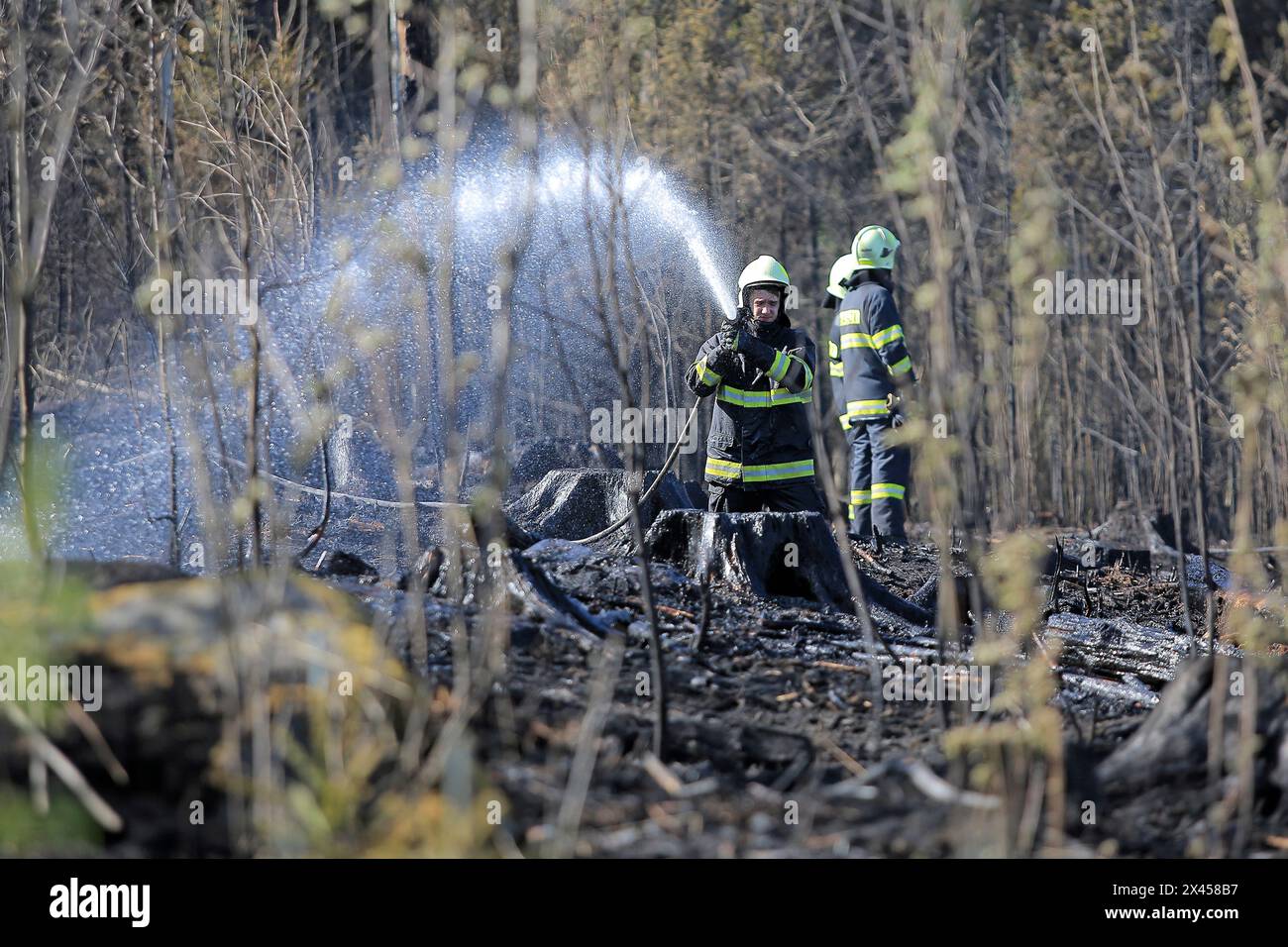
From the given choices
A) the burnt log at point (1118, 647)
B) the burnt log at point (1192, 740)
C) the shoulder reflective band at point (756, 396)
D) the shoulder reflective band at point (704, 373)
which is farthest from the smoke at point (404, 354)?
the burnt log at point (1192, 740)

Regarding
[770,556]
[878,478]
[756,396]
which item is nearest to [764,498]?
[756,396]

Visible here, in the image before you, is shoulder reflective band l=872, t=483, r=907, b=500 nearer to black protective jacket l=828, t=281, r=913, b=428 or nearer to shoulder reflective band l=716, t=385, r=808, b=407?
black protective jacket l=828, t=281, r=913, b=428

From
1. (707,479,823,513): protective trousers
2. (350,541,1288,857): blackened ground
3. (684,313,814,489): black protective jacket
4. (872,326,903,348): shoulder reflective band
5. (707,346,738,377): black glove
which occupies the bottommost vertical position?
(350,541,1288,857): blackened ground

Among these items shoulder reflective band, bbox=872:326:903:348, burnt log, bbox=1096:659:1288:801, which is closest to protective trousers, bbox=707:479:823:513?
shoulder reflective band, bbox=872:326:903:348

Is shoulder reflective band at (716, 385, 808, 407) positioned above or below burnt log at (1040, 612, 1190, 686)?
above

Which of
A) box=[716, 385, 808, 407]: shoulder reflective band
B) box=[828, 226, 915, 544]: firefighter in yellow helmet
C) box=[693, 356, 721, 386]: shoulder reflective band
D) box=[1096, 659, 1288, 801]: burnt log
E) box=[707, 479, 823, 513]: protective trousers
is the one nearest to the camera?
box=[1096, 659, 1288, 801]: burnt log

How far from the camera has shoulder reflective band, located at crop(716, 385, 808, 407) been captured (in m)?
6.87

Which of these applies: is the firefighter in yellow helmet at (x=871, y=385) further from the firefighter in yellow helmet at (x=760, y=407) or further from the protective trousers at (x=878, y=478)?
the firefighter in yellow helmet at (x=760, y=407)

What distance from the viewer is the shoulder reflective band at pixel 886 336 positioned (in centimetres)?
795

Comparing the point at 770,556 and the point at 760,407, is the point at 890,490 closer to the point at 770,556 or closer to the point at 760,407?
the point at 760,407

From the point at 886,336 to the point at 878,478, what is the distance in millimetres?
964

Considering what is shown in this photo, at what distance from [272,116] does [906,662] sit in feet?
15.3

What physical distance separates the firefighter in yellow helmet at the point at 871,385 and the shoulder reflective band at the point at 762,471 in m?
1.19

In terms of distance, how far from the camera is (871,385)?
8.42 metres
